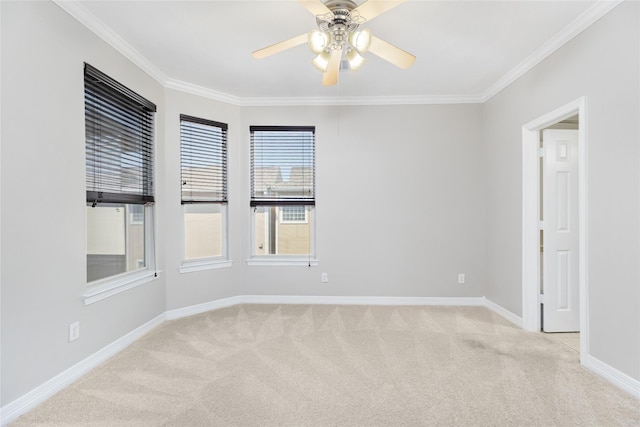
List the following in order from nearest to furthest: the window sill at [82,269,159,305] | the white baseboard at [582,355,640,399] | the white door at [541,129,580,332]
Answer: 1. the white baseboard at [582,355,640,399]
2. the window sill at [82,269,159,305]
3. the white door at [541,129,580,332]

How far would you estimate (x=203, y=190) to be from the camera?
411 cm

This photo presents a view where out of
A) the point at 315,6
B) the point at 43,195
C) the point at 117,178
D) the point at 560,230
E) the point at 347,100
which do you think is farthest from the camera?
the point at 347,100

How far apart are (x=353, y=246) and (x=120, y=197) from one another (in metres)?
2.67

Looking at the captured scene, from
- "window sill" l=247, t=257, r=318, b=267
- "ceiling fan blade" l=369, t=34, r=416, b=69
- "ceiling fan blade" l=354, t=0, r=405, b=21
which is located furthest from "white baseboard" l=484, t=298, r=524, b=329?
"ceiling fan blade" l=354, t=0, r=405, b=21

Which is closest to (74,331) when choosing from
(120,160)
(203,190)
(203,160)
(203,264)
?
(120,160)

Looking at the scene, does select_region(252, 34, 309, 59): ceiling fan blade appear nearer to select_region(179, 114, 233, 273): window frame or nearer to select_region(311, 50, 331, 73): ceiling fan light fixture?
select_region(311, 50, 331, 73): ceiling fan light fixture

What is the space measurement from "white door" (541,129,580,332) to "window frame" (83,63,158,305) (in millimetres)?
3968

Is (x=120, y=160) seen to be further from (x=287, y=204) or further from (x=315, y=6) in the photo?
(x=315, y=6)

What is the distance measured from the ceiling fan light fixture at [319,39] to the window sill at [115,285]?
2417 mm

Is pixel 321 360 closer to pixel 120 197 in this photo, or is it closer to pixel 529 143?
pixel 120 197

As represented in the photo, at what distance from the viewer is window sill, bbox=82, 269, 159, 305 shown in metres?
2.59

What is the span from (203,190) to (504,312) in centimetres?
377

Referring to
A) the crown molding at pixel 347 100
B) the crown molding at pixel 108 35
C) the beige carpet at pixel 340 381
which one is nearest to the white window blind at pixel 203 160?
the crown molding at pixel 347 100

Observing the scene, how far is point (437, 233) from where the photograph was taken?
4344mm
